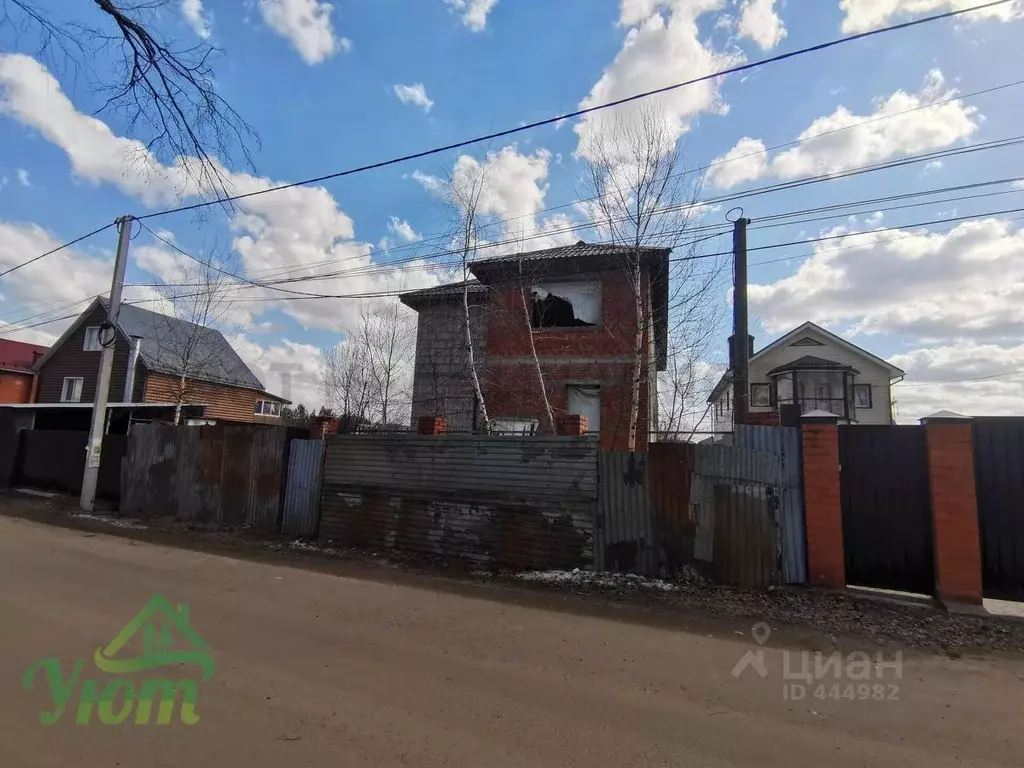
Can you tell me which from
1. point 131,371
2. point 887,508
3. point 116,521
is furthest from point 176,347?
point 887,508

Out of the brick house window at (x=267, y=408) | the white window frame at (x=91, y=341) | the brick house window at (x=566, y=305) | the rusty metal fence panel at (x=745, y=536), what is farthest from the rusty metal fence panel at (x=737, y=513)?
the white window frame at (x=91, y=341)

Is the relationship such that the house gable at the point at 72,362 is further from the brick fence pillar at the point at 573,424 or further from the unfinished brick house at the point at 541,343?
the brick fence pillar at the point at 573,424

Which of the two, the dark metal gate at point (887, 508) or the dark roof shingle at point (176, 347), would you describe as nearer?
the dark metal gate at point (887, 508)

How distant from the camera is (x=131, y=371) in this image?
23.6 metres

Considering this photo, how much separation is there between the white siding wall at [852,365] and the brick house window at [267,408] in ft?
90.1

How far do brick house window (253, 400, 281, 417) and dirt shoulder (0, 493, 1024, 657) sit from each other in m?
24.7

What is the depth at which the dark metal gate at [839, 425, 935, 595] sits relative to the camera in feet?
20.8

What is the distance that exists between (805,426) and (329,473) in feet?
25.3

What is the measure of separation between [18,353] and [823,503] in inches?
1724

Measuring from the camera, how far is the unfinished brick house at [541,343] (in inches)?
593

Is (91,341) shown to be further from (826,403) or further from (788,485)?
(826,403)

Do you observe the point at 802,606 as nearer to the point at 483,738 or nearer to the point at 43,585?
the point at 483,738

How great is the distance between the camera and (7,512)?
41.6 ft

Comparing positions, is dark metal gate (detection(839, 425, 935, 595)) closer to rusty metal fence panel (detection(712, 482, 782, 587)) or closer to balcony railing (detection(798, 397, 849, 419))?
rusty metal fence panel (detection(712, 482, 782, 587))
